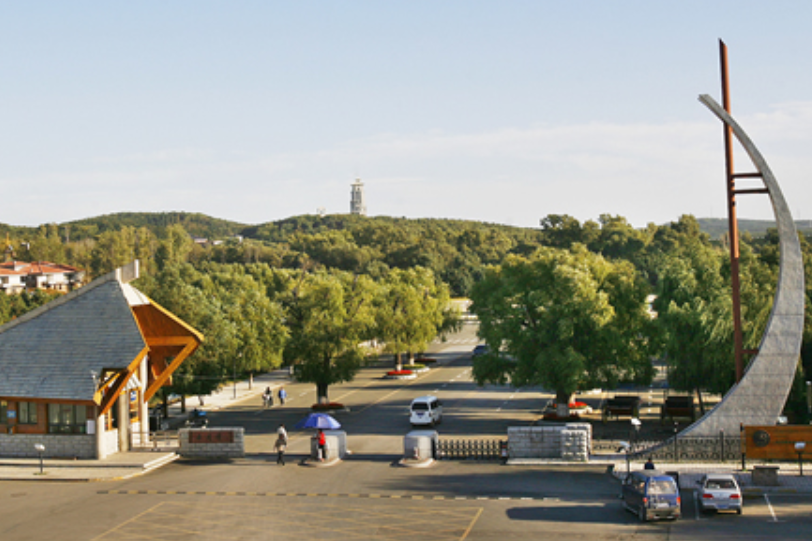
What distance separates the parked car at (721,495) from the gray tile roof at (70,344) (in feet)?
76.5

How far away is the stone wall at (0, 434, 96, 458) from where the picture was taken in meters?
37.8

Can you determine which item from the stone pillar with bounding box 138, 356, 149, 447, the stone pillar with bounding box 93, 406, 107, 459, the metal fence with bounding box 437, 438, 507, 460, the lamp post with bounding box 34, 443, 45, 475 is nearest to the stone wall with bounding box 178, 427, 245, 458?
the stone pillar with bounding box 138, 356, 149, 447

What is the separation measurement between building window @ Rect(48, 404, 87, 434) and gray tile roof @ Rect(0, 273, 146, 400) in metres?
1.47

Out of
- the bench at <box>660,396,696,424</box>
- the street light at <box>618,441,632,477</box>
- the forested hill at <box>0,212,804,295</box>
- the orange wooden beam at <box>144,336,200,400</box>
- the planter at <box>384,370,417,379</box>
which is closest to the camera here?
the street light at <box>618,441,632,477</box>

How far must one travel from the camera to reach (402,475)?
34281 millimetres

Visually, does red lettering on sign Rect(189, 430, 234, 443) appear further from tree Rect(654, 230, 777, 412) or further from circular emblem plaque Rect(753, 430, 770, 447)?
tree Rect(654, 230, 777, 412)

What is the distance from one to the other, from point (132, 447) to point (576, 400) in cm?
3057

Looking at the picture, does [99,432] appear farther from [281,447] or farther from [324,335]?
[324,335]

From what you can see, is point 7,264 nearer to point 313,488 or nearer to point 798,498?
point 313,488

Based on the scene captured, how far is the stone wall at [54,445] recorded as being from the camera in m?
37.8

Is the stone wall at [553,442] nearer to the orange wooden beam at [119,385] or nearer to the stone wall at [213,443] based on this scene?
the stone wall at [213,443]

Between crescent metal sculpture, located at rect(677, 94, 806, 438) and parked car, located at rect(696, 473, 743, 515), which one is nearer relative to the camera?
parked car, located at rect(696, 473, 743, 515)

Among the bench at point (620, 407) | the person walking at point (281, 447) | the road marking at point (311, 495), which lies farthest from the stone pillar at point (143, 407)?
the bench at point (620, 407)

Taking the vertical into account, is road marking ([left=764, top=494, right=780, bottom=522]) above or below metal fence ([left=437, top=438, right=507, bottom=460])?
below
